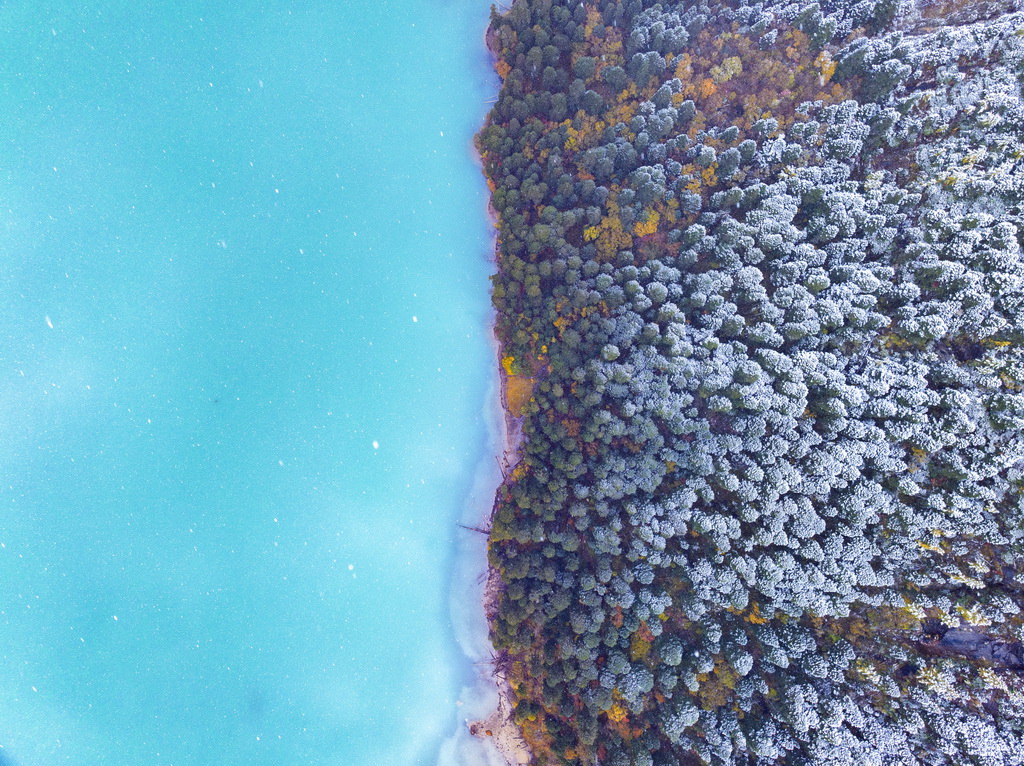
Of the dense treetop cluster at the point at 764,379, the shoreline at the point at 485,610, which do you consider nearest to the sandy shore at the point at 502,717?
the shoreline at the point at 485,610

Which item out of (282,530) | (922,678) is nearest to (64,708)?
(282,530)

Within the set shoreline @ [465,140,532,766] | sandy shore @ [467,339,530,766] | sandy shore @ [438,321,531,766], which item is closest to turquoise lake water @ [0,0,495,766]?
sandy shore @ [438,321,531,766]

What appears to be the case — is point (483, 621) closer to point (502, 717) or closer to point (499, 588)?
point (499, 588)

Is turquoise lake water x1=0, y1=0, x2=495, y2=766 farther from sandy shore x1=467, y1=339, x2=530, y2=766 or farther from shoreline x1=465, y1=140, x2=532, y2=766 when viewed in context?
sandy shore x1=467, y1=339, x2=530, y2=766

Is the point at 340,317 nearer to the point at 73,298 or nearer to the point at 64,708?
the point at 73,298

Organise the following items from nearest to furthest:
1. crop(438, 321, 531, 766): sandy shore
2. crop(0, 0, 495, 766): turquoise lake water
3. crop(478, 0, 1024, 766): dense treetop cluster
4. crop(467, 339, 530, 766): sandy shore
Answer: crop(478, 0, 1024, 766): dense treetop cluster
crop(0, 0, 495, 766): turquoise lake water
crop(467, 339, 530, 766): sandy shore
crop(438, 321, 531, 766): sandy shore
